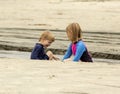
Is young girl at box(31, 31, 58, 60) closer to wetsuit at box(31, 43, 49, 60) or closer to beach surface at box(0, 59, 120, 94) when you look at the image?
wetsuit at box(31, 43, 49, 60)

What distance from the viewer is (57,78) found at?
7059mm

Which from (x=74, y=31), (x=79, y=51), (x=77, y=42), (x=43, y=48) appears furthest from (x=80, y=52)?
(x=43, y=48)

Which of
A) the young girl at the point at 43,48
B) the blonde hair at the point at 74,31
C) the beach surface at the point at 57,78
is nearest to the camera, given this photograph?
the beach surface at the point at 57,78

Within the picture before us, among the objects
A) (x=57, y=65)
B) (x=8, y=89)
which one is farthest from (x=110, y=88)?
(x=57, y=65)

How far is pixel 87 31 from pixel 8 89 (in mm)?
11210

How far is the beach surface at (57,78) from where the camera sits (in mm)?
6258

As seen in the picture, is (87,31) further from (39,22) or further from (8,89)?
(8,89)

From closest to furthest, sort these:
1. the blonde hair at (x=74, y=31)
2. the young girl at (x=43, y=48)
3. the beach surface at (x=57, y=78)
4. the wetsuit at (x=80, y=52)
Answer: the beach surface at (x=57, y=78)
the blonde hair at (x=74, y=31)
the wetsuit at (x=80, y=52)
the young girl at (x=43, y=48)

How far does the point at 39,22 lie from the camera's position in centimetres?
2123

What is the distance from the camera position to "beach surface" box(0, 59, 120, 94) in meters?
6.26

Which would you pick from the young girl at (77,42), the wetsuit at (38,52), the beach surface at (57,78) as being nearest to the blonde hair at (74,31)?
the young girl at (77,42)

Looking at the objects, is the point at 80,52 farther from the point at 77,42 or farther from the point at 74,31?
the point at 74,31

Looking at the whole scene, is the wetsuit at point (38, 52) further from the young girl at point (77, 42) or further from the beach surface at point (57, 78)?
the beach surface at point (57, 78)

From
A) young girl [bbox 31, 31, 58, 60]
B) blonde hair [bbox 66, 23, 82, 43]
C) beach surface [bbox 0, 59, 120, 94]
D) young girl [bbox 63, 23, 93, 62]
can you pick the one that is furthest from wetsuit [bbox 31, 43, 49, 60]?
beach surface [bbox 0, 59, 120, 94]
